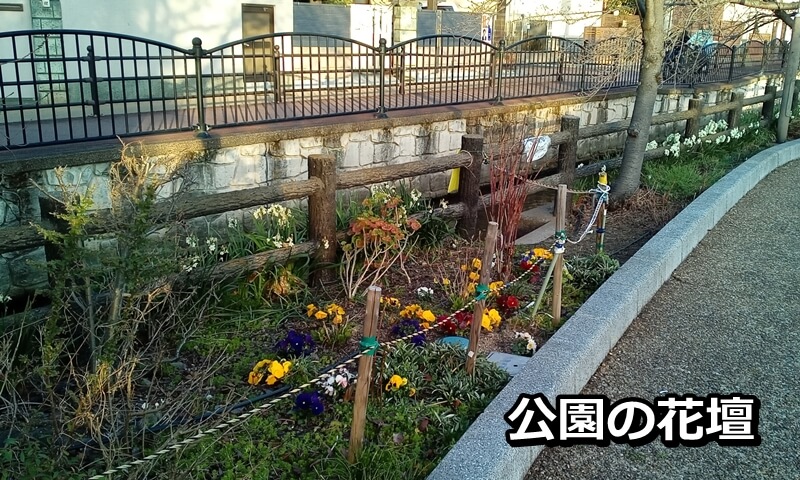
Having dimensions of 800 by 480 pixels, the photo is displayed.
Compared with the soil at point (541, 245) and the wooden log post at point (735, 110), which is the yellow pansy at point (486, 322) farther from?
the wooden log post at point (735, 110)

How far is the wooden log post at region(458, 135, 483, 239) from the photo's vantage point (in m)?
7.14

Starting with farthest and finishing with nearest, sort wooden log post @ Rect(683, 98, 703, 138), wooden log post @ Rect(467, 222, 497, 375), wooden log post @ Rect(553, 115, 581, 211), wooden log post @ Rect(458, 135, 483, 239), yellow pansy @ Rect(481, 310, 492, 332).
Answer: wooden log post @ Rect(683, 98, 703, 138)
wooden log post @ Rect(553, 115, 581, 211)
wooden log post @ Rect(458, 135, 483, 239)
yellow pansy @ Rect(481, 310, 492, 332)
wooden log post @ Rect(467, 222, 497, 375)

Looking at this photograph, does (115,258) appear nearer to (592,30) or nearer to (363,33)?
(363,33)

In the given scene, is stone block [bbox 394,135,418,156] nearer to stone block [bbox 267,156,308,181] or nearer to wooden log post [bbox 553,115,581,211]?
stone block [bbox 267,156,308,181]

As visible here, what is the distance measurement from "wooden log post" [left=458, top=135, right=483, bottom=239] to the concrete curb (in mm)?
1644

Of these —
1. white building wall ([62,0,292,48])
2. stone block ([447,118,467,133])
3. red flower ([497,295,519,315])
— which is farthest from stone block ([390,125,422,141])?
white building wall ([62,0,292,48])

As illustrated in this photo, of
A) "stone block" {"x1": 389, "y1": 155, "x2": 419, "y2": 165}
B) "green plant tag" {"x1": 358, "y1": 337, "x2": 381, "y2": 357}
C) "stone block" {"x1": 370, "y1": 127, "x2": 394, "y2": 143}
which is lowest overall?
"stone block" {"x1": 389, "y1": 155, "x2": 419, "y2": 165}

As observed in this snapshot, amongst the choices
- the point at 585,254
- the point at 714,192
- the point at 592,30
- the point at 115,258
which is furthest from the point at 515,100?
the point at 592,30

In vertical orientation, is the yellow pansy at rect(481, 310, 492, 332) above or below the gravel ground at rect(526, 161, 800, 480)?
above

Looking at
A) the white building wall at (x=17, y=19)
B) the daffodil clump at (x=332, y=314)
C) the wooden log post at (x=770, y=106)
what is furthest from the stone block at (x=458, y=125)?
the wooden log post at (x=770, y=106)

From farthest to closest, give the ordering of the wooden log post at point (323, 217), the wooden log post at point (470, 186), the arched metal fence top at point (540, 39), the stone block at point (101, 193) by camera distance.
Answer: the arched metal fence top at point (540, 39)
the wooden log post at point (470, 186)
the stone block at point (101, 193)
the wooden log post at point (323, 217)

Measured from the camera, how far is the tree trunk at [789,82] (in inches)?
477

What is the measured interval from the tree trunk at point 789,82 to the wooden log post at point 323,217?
31.1 ft

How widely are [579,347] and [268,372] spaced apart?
1.74 metres
